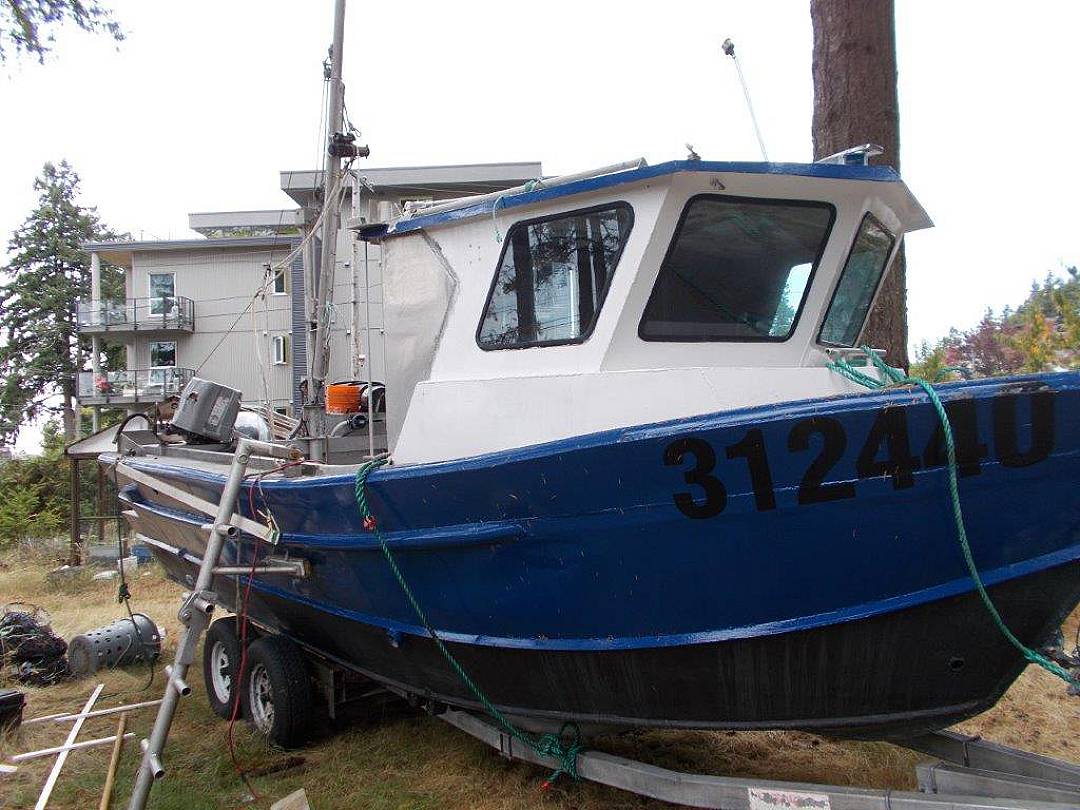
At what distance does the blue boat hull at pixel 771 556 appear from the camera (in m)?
2.59

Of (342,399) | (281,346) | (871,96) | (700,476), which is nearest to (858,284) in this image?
(700,476)

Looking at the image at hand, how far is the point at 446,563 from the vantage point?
3.42 meters

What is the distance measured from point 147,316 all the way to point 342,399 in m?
22.6

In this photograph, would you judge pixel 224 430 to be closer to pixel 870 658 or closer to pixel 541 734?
pixel 541 734

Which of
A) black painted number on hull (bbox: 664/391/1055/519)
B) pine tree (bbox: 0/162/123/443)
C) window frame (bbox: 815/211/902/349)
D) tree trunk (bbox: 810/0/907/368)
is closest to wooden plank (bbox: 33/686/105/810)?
black painted number on hull (bbox: 664/391/1055/519)

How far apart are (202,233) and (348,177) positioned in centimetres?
2203

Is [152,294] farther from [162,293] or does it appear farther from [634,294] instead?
[634,294]

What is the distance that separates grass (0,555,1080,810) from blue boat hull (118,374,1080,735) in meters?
0.87

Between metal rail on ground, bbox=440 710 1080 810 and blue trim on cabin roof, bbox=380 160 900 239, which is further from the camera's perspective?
blue trim on cabin roof, bbox=380 160 900 239

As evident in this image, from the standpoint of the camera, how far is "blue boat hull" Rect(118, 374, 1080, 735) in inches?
102

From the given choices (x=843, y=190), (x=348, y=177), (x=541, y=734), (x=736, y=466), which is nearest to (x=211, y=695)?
(x=541, y=734)

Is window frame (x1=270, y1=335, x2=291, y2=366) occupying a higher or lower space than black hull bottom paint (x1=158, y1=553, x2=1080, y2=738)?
higher

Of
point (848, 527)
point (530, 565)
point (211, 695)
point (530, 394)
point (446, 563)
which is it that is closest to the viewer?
point (848, 527)

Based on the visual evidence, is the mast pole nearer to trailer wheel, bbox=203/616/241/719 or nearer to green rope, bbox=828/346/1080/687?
trailer wheel, bbox=203/616/241/719
